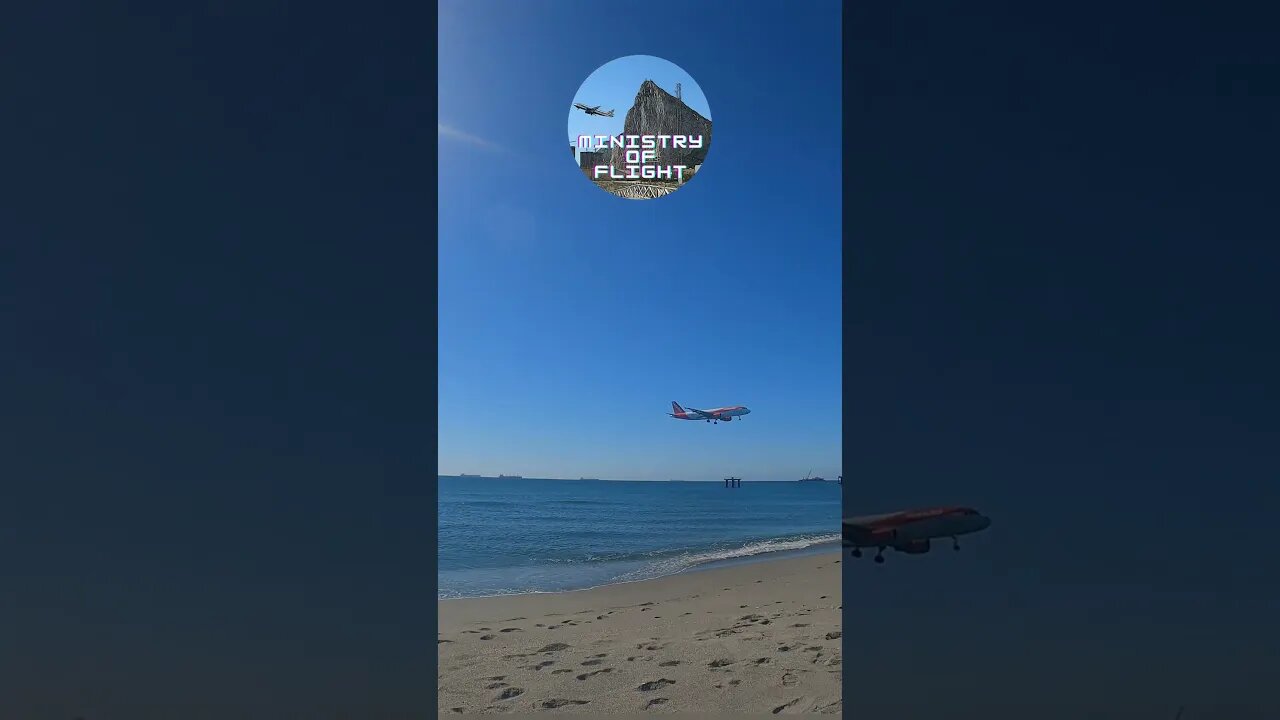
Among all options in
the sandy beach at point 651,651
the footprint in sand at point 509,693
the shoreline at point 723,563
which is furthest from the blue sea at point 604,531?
the footprint in sand at point 509,693

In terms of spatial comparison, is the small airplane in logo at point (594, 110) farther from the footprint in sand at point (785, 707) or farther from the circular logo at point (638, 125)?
the footprint in sand at point (785, 707)

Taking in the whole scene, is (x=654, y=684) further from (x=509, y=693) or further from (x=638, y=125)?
(x=638, y=125)

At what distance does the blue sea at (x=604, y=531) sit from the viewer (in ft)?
20.5

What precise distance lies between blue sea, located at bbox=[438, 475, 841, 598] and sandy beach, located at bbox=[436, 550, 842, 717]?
3.90 feet

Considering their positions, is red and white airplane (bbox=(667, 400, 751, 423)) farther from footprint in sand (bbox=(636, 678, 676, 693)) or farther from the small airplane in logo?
footprint in sand (bbox=(636, 678, 676, 693))

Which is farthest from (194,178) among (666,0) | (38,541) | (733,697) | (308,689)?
(666,0)

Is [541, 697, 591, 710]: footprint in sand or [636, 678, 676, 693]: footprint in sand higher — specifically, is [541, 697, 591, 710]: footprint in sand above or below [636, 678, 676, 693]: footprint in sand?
above

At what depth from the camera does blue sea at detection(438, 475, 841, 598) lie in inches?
246

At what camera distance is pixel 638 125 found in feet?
9.58

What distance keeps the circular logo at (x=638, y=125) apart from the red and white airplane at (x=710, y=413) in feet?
24.6

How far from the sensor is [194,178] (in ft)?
4.39
